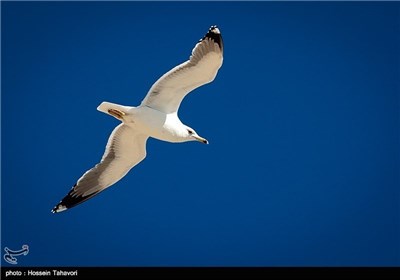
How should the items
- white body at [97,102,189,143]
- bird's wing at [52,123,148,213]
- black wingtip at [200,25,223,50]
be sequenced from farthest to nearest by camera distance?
bird's wing at [52,123,148,213], white body at [97,102,189,143], black wingtip at [200,25,223,50]

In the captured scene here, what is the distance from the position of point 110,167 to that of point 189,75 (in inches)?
57.8

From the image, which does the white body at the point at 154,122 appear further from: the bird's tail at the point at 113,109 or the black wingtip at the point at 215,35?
the black wingtip at the point at 215,35

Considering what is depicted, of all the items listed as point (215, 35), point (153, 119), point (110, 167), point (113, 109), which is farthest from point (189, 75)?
point (110, 167)

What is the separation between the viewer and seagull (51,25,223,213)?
23.5ft

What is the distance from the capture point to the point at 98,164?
26.1 ft

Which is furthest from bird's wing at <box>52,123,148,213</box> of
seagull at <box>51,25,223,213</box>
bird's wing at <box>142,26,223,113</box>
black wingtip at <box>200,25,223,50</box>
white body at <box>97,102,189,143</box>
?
black wingtip at <box>200,25,223,50</box>

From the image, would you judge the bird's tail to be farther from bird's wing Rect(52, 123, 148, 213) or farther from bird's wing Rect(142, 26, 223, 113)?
bird's wing Rect(52, 123, 148, 213)

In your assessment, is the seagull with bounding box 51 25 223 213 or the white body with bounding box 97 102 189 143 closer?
the seagull with bounding box 51 25 223 213

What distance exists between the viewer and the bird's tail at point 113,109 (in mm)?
7180

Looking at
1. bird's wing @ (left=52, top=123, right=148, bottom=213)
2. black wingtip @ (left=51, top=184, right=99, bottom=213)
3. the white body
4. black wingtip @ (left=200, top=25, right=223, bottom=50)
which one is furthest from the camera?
black wingtip @ (left=51, top=184, right=99, bottom=213)

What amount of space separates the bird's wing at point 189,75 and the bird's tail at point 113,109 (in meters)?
0.29
